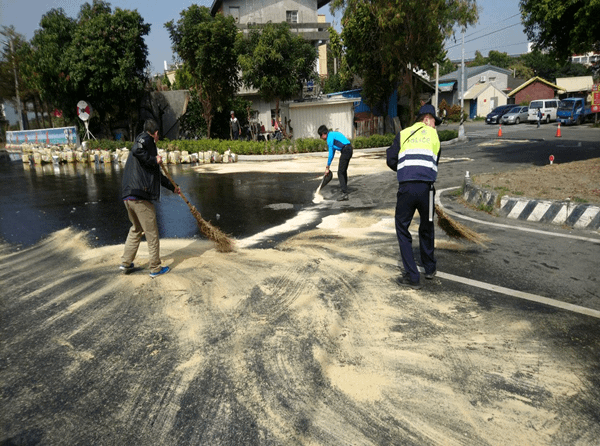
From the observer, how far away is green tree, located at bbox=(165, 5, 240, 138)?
2377cm

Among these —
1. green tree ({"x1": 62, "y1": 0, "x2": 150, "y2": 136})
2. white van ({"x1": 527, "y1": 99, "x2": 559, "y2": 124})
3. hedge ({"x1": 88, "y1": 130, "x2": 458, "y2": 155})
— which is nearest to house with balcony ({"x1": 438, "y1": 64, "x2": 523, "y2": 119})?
white van ({"x1": 527, "y1": 99, "x2": 559, "y2": 124})

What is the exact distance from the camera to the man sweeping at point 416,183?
5.02m

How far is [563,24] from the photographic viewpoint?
513 inches

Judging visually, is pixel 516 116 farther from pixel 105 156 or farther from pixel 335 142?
pixel 335 142

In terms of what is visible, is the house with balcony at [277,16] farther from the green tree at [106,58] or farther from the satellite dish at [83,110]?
the satellite dish at [83,110]

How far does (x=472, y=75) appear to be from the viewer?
2589 inches

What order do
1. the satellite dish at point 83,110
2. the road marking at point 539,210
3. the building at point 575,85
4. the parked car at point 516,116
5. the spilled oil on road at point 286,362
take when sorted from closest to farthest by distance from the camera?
1. the spilled oil on road at point 286,362
2. the road marking at point 539,210
3. the satellite dish at point 83,110
4. the parked car at point 516,116
5. the building at point 575,85

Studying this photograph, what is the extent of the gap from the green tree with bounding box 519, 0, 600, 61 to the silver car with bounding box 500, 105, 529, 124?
95.7 ft

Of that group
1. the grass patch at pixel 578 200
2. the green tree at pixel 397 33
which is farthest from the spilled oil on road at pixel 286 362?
the green tree at pixel 397 33

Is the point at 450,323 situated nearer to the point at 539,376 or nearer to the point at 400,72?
the point at 539,376

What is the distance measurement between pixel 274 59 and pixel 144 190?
19.8 m

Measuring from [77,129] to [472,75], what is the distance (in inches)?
2139

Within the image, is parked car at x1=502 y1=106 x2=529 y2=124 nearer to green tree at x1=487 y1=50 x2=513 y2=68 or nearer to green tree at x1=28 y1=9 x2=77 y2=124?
green tree at x1=28 y1=9 x2=77 y2=124

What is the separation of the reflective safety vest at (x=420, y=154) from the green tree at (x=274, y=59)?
2006cm
